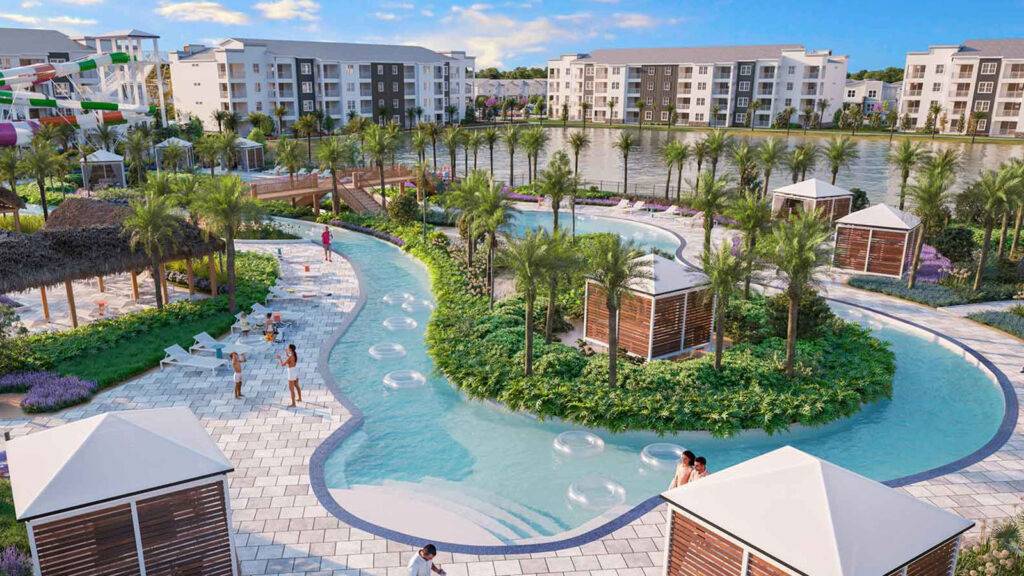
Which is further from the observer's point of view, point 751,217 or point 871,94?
point 871,94

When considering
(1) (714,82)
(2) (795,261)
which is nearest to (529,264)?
(2) (795,261)

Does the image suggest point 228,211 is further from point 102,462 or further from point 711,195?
point 711,195

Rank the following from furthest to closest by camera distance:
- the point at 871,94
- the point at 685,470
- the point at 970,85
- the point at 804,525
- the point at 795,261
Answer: the point at 871,94
the point at 970,85
the point at 795,261
the point at 685,470
the point at 804,525

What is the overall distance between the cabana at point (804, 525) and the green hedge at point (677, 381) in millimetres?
6098

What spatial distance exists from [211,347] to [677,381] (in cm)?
1245

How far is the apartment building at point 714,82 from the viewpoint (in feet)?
328

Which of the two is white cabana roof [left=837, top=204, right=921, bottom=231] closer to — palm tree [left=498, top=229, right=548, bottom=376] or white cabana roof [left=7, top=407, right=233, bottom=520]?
palm tree [left=498, top=229, right=548, bottom=376]

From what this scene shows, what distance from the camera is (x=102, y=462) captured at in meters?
8.64

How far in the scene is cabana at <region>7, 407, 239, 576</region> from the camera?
8.32 metres

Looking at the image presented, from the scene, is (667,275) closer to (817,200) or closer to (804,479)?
(804,479)

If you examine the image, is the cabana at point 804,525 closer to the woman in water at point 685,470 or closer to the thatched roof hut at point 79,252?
the woman in water at point 685,470

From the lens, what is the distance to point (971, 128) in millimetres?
87438

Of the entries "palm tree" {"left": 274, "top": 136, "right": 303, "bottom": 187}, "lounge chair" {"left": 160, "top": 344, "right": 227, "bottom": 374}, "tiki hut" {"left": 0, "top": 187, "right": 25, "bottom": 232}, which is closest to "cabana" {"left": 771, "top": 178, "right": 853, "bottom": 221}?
"lounge chair" {"left": 160, "top": 344, "right": 227, "bottom": 374}

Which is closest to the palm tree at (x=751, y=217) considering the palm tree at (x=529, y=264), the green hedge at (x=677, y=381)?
the green hedge at (x=677, y=381)
